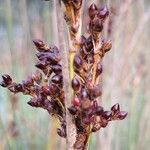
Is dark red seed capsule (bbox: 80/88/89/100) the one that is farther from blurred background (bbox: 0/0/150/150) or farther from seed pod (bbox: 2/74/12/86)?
blurred background (bbox: 0/0/150/150)

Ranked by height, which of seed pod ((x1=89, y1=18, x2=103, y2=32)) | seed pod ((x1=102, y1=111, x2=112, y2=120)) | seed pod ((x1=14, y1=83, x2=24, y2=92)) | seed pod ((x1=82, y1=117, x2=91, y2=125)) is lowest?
seed pod ((x1=102, y1=111, x2=112, y2=120))

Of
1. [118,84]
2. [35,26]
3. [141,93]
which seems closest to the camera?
[118,84]

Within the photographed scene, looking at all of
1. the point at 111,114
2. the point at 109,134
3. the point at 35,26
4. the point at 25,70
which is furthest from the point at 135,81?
the point at 111,114

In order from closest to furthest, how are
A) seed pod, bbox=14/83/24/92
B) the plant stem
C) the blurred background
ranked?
the plant stem
seed pod, bbox=14/83/24/92
the blurred background

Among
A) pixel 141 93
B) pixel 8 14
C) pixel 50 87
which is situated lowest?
pixel 141 93

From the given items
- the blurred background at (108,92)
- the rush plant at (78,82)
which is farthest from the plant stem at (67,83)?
the blurred background at (108,92)

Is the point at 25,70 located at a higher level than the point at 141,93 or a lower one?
higher

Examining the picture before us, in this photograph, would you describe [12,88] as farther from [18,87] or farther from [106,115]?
[106,115]

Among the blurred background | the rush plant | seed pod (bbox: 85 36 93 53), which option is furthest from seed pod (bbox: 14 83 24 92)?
the blurred background

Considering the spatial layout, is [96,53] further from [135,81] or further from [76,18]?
[135,81]
